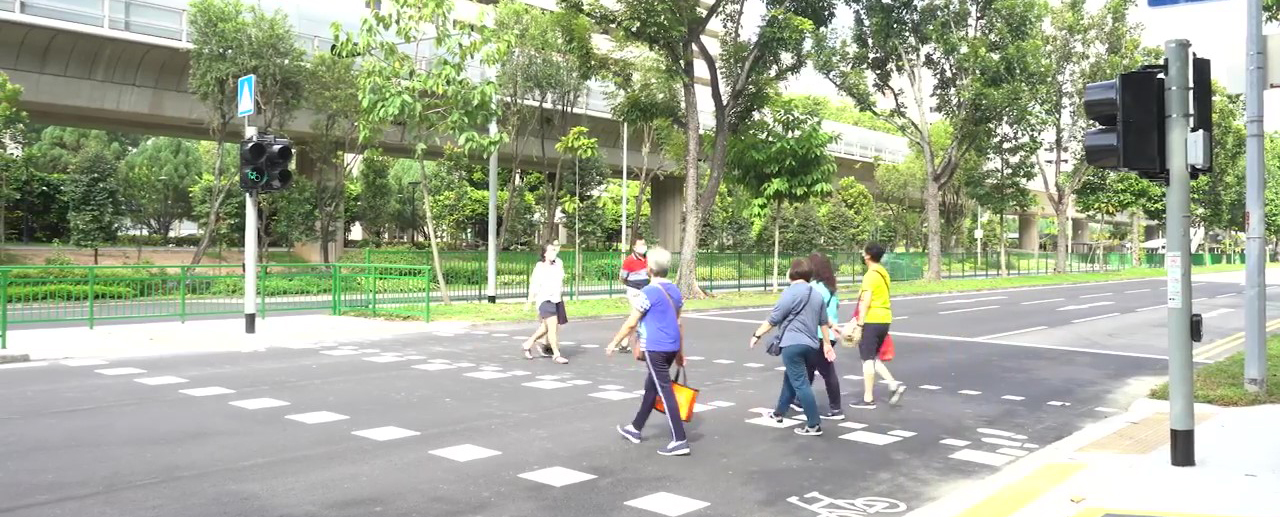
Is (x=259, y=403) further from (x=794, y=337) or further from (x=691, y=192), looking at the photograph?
(x=691, y=192)

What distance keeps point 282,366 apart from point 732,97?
17.4 metres

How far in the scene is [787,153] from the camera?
91.7 feet

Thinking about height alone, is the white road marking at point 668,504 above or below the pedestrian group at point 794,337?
below

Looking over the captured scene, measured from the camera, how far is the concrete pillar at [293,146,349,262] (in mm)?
33156

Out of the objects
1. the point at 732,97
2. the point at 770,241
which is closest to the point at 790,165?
the point at 732,97

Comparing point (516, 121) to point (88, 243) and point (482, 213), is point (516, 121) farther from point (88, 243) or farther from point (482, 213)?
point (482, 213)

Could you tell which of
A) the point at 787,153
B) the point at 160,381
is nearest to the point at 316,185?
the point at 787,153

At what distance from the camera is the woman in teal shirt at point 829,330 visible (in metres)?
8.75

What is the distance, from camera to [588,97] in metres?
35.4

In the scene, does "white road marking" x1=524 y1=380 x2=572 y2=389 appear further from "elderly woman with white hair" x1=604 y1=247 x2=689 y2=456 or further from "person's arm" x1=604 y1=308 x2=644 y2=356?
"elderly woman with white hair" x1=604 y1=247 x2=689 y2=456

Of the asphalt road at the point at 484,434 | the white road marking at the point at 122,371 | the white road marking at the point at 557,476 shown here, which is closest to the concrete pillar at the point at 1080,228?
the asphalt road at the point at 484,434

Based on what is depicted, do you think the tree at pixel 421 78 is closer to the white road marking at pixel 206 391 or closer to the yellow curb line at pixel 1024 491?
the white road marking at pixel 206 391

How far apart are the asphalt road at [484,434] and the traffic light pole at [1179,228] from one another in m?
1.39

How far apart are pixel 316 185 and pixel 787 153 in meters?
16.1
